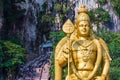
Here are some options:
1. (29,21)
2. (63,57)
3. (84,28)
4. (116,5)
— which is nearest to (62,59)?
(63,57)

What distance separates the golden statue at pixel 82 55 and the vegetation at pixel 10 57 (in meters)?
13.4

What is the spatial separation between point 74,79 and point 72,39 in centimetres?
67

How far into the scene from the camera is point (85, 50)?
265 inches

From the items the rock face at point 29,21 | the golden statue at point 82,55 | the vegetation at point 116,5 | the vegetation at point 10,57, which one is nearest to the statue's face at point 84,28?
the golden statue at point 82,55

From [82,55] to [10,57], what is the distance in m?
14.5

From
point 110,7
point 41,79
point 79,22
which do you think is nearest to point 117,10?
point 110,7

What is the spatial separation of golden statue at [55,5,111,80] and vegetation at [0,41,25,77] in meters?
13.4

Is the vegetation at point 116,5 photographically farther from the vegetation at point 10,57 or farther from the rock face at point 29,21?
the vegetation at point 10,57

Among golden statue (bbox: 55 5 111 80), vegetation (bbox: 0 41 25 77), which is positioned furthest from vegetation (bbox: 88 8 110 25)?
golden statue (bbox: 55 5 111 80)

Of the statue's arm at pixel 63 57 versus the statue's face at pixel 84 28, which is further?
the statue's face at pixel 84 28

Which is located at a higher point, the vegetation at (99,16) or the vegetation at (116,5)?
the vegetation at (116,5)

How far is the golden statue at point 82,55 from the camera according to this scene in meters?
6.52

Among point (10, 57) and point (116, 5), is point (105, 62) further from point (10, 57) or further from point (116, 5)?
point (116, 5)

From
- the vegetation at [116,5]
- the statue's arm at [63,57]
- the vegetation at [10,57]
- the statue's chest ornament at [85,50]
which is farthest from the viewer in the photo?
the vegetation at [116,5]
